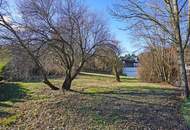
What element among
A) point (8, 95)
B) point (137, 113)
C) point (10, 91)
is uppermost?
point (10, 91)

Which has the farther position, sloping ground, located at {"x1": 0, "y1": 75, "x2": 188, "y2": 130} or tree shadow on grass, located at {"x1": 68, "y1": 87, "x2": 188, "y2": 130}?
tree shadow on grass, located at {"x1": 68, "y1": 87, "x2": 188, "y2": 130}

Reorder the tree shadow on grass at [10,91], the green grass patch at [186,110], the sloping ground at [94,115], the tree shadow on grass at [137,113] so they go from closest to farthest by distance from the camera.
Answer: the sloping ground at [94,115]
the tree shadow on grass at [137,113]
the green grass patch at [186,110]
the tree shadow on grass at [10,91]

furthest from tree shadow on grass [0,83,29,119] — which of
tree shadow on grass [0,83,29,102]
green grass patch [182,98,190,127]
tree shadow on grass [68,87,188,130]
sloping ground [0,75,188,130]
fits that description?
green grass patch [182,98,190,127]

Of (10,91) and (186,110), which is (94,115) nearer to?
(186,110)

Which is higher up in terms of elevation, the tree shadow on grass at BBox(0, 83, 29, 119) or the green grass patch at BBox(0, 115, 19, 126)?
the tree shadow on grass at BBox(0, 83, 29, 119)

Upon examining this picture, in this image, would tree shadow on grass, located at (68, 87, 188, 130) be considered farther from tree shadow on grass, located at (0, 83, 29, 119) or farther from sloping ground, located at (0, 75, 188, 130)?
tree shadow on grass, located at (0, 83, 29, 119)

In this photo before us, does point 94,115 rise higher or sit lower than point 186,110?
higher

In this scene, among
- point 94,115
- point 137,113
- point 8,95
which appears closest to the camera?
→ point 94,115

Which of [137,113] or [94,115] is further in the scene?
[137,113]

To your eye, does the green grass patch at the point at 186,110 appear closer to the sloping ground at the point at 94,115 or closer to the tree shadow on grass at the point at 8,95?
the sloping ground at the point at 94,115

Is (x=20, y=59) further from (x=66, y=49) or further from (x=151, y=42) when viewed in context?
(x=151, y=42)

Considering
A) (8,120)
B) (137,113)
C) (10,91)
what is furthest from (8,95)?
(137,113)

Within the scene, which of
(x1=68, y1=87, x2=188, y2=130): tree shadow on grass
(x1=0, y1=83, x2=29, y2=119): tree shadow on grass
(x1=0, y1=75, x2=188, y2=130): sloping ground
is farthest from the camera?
(x1=0, y1=83, x2=29, y2=119): tree shadow on grass

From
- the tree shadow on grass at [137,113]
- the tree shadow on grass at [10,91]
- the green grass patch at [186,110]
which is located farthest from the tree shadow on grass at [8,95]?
the green grass patch at [186,110]
